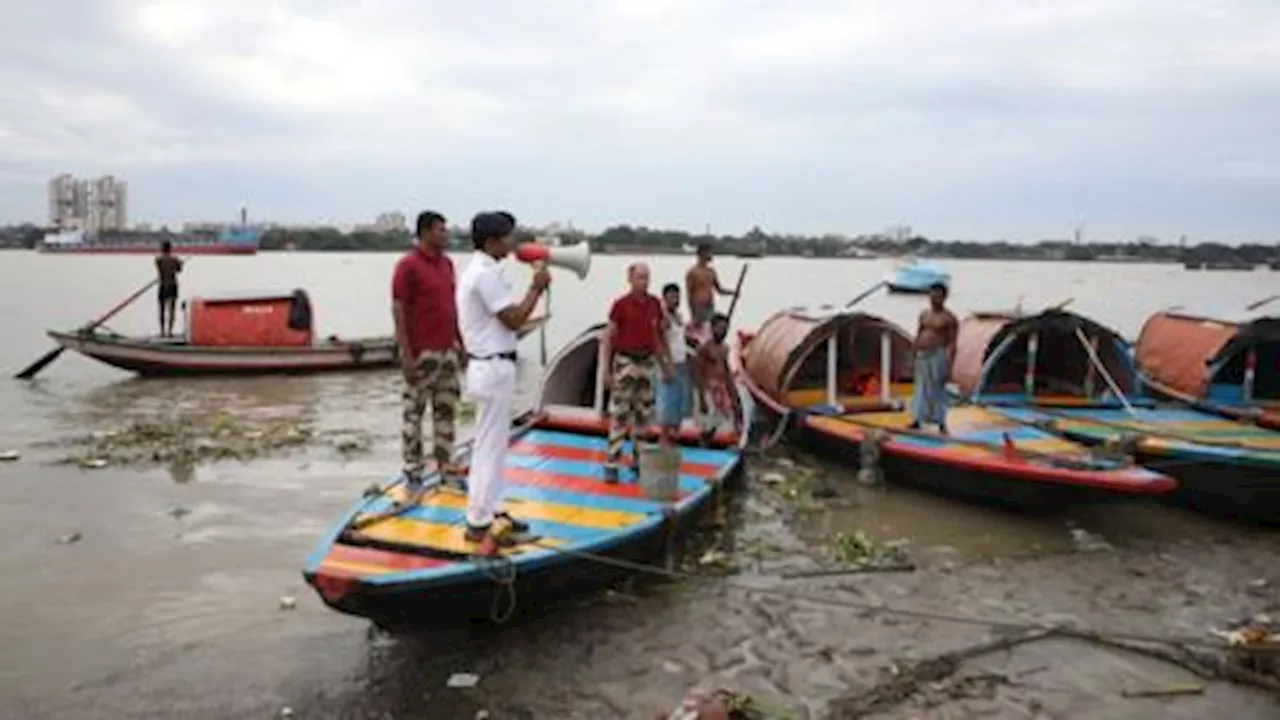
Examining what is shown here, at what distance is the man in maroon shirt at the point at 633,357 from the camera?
8.80 metres

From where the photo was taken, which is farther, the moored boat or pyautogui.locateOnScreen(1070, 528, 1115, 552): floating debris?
the moored boat

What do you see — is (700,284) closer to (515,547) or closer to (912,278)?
(515,547)

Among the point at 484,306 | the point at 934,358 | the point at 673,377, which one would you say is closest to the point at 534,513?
the point at 484,306

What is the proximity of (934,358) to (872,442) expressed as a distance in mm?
1228

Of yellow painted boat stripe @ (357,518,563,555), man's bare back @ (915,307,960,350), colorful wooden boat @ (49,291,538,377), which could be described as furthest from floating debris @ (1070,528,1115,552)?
colorful wooden boat @ (49,291,538,377)

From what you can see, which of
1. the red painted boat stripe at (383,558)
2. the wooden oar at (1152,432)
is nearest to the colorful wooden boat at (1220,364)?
the wooden oar at (1152,432)

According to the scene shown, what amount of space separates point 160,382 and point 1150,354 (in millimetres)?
16955

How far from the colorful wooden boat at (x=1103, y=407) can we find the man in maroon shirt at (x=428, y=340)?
6.84m

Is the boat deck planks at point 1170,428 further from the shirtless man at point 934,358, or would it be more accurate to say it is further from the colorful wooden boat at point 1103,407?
the shirtless man at point 934,358

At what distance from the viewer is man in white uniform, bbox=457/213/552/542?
5980 mm

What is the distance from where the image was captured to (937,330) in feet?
37.6

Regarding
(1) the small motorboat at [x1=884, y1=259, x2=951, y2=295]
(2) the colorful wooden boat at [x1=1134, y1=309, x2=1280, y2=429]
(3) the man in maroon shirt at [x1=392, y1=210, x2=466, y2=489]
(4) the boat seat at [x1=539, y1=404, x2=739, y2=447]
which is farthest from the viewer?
(1) the small motorboat at [x1=884, y1=259, x2=951, y2=295]

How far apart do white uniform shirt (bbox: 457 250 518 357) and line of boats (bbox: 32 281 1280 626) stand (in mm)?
1325

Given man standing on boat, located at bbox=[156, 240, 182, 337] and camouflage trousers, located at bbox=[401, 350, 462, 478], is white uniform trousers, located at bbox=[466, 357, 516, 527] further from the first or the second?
man standing on boat, located at bbox=[156, 240, 182, 337]
